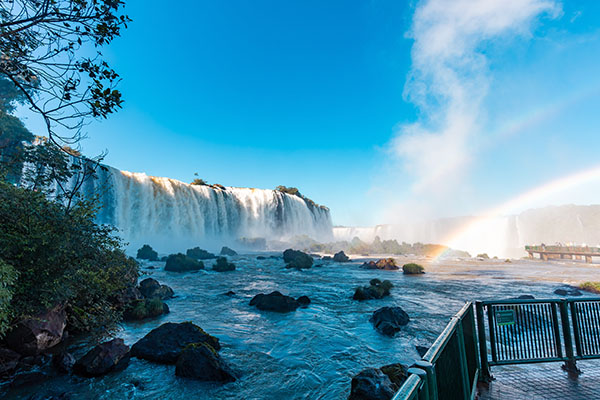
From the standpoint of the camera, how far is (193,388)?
7.27m

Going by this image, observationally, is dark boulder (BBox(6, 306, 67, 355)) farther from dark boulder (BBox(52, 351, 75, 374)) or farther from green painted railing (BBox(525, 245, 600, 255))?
green painted railing (BBox(525, 245, 600, 255))

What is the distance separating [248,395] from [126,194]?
43.9 metres

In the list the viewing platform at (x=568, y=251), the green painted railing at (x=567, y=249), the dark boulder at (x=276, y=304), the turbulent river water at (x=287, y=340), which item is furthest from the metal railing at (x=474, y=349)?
the green painted railing at (x=567, y=249)

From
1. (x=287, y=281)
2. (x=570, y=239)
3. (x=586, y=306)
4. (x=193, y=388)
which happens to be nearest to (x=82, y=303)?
(x=193, y=388)

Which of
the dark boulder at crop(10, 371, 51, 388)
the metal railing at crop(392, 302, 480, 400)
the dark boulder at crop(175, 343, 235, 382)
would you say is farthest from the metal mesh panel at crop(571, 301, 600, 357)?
the dark boulder at crop(10, 371, 51, 388)

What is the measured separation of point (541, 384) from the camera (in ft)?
16.0

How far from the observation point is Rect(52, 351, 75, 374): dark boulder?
7.78m

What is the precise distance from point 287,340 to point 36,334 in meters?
8.15

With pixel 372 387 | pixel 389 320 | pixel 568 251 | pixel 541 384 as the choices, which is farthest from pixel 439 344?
pixel 568 251

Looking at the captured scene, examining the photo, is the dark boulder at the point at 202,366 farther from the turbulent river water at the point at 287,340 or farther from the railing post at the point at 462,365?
the railing post at the point at 462,365

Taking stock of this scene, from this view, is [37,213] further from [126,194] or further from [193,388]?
[126,194]

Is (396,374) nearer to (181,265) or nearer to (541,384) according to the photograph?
(541,384)

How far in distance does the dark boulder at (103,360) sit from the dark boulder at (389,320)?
9.55 meters

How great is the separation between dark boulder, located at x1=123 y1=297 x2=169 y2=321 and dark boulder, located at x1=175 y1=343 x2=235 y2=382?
21.7 feet
